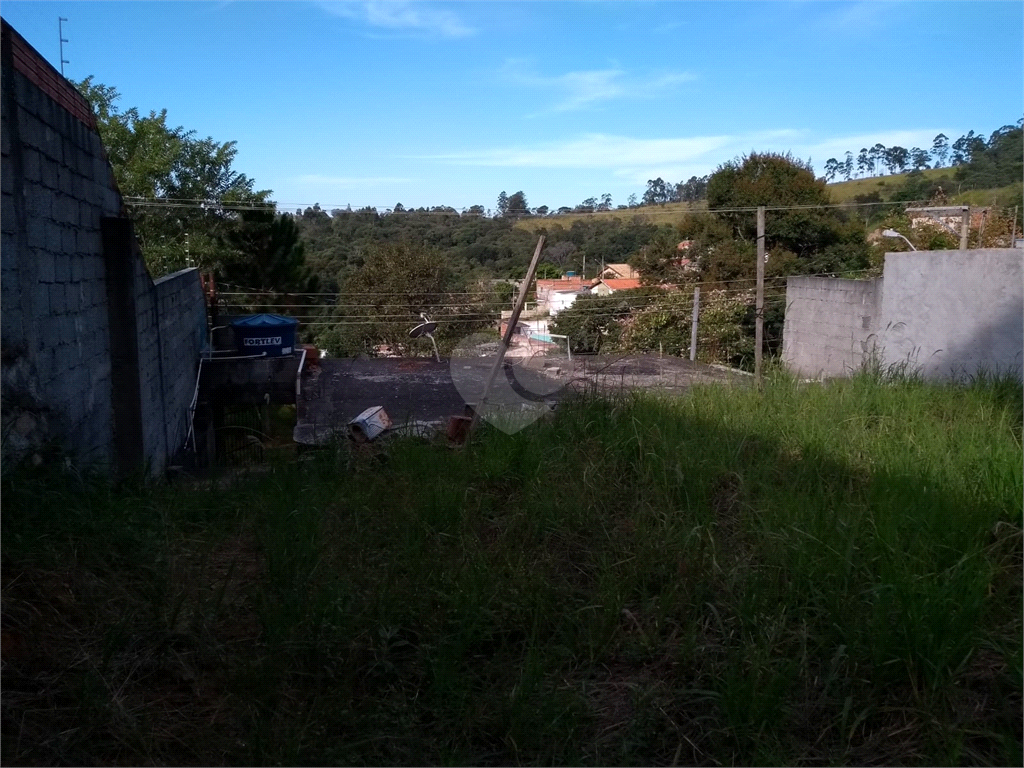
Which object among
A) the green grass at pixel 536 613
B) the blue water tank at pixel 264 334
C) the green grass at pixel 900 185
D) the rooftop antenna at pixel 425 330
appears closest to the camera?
the green grass at pixel 536 613

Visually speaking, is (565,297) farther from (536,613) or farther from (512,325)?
(536,613)

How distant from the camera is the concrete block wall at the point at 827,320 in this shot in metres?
11.7

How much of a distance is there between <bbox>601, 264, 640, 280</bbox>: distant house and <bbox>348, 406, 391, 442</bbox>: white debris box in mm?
16090

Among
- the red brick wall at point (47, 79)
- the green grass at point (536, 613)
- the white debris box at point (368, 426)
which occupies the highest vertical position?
the red brick wall at point (47, 79)

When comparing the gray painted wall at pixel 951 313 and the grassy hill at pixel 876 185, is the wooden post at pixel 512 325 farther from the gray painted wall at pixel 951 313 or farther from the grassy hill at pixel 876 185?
the grassy hill at pixel 876 185

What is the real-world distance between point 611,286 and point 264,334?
42.2 feet

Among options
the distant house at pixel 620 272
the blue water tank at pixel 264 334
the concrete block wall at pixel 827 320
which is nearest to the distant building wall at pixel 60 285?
the blue water tank at pixel 264 334

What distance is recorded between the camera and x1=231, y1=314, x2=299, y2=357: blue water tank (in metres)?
10.8

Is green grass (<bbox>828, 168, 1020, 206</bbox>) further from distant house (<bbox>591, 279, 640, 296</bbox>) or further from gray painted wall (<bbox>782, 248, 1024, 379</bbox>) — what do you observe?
gray painted wall (<bbox>782, 248, 1024, 379</bbox>)

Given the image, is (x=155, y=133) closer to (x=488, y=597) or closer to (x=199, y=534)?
(x=199, y=534)

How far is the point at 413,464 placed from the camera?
159 inches

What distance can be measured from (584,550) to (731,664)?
900 millimetres

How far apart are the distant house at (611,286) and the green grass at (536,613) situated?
16.3 m

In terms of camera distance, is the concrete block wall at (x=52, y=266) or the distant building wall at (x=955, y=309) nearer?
the concrete block wall at (x=52, y=266)
